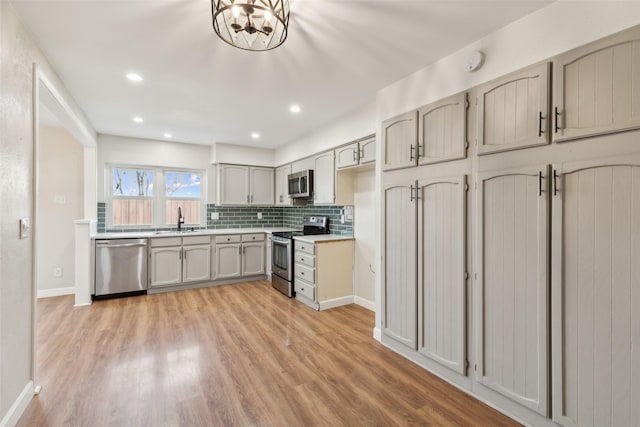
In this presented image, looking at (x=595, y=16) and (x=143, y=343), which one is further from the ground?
(x=595, y=16)

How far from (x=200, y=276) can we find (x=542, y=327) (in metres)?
4.41

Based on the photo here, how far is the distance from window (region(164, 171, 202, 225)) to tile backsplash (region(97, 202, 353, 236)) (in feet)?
0.84

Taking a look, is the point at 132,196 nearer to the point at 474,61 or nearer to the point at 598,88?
the point at 474,61

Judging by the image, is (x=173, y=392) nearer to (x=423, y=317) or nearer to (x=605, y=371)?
(x=423, y=317)

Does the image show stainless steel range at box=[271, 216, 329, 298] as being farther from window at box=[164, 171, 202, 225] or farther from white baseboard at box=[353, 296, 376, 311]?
window at box=[164, 171, 202, 225]

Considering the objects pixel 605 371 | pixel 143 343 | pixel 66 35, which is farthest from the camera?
pixel 143 343

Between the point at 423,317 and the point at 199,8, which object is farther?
Answer: the point at 423,317

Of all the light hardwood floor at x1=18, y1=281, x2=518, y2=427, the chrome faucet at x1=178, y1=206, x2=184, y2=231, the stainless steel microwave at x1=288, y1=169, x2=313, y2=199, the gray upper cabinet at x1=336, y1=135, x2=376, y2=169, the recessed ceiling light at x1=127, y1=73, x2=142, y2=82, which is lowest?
the light hardwood floor at x1=18, y1=281, x2=518, y2=427

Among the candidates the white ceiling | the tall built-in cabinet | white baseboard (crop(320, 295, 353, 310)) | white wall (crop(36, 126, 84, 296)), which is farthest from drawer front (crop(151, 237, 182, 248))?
the tall built-in cabinet

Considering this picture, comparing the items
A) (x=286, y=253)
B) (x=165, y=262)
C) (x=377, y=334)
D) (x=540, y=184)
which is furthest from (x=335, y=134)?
(x=165, y=262)

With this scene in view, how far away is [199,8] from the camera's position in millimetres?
1752

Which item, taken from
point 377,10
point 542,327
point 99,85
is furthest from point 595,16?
point 99,85

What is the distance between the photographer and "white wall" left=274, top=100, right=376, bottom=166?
3314mm

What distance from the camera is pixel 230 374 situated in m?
2.28
